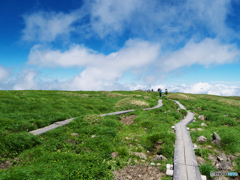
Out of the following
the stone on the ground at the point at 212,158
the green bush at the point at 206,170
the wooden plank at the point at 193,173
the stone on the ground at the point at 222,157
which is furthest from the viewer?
the stone on the ground at the point at 212,158

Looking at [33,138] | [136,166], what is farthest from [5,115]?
[136,166]

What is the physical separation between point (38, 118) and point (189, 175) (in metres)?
14.8

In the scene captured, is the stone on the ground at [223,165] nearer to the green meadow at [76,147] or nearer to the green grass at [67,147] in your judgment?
the green meadow at [76,147]

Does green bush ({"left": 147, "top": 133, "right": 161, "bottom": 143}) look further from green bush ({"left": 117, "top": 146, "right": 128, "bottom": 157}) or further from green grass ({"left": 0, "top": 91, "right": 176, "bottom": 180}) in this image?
green bush ({"left": 117, "top": 146, "right": 128, "bottom": 157})

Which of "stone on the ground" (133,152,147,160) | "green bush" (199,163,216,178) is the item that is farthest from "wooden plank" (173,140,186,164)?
"stone on the ground" (133,152,147,160)

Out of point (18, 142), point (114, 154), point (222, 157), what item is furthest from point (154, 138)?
point (18, 142)

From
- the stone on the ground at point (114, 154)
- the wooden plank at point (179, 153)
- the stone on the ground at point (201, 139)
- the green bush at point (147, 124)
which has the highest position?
the green bush at point (147, 124)

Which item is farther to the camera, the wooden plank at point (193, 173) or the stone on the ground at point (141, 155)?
the stone on the ground at point (141, 155)

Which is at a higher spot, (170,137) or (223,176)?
(170,137)

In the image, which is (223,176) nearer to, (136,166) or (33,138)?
(136,166)

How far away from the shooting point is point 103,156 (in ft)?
28.9

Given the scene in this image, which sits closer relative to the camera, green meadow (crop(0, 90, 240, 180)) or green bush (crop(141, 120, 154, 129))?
green meadow (crop(0, 90, 240, 180))

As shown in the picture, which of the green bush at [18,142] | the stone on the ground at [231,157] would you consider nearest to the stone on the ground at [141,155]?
the stone on the ground at [231,157]

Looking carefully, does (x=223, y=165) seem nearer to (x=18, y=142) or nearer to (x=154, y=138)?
(x=154, y=138)
